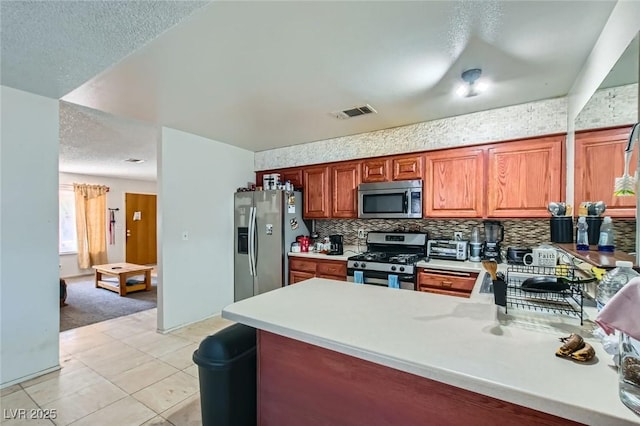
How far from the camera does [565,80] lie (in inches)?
89.7

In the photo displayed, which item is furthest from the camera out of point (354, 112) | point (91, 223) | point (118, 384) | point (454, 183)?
point (91, 223)

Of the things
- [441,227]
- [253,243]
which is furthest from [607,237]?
[253,243]

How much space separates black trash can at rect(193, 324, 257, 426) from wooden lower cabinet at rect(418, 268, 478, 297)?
195 cm

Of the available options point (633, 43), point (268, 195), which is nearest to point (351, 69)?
point (633, 43)

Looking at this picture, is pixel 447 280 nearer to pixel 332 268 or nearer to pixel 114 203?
pixel 332 268

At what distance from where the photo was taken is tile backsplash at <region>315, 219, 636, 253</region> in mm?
2918

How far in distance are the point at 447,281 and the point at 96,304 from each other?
506 cm

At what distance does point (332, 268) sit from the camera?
3.52 m

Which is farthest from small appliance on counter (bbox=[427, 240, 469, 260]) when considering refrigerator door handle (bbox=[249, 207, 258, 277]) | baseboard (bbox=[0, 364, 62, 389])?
baseboard (bbox=[0, 364, 62, 389])

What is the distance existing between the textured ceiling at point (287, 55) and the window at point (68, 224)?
465 centimetres

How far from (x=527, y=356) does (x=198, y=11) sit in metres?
2.02

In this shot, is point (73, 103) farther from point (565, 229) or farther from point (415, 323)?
point (565, 229)

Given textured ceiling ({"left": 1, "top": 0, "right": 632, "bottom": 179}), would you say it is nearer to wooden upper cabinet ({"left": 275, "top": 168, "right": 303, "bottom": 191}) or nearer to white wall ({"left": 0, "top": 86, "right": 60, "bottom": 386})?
white wall ({"left": 0, "top": 86, "right": 60, "bottom": 386})

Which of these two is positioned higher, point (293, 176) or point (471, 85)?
point (471, 85)
